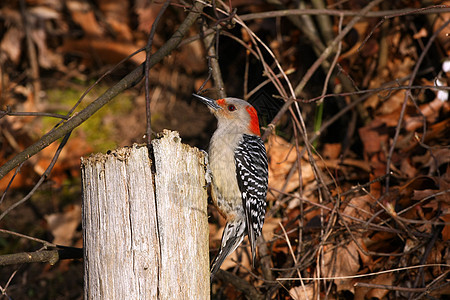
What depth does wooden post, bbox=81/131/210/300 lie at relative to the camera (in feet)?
9.39

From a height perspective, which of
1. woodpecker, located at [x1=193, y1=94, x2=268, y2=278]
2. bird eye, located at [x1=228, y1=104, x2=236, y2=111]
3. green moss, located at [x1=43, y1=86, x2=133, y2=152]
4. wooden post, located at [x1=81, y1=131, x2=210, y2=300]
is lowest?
wooden post, located at [x1=81, y1=131, x2=210, y2=300]

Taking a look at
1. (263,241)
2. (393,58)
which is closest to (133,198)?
(263,241)

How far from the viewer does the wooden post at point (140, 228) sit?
286 cm

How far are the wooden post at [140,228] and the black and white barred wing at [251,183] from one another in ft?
3.72

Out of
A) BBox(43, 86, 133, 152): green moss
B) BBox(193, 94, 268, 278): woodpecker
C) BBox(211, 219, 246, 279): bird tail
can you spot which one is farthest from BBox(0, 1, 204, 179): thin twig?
BBox(43, 86, 133, 152): green moss

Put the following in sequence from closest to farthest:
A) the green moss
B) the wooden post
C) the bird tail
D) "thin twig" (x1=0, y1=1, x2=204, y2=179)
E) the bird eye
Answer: the wooden post < "thin twig" (x1=0, y1=1, x2=204, y2=179) < the bird tail < the bird eye < the green moss

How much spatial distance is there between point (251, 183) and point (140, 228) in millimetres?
1478

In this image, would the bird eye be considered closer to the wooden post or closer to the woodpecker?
the woodpecker

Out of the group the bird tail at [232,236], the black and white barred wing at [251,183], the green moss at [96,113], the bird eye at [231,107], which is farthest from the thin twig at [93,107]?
the green moss at [96,113]

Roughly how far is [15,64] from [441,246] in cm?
674

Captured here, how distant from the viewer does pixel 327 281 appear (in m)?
4.68

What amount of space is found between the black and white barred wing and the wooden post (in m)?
1.13

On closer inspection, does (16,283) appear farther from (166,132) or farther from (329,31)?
(329,31)

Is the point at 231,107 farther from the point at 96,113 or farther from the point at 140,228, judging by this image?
the point at 96,113
